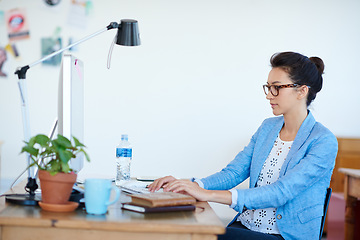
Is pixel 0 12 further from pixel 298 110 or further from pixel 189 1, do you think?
pixel 298 110

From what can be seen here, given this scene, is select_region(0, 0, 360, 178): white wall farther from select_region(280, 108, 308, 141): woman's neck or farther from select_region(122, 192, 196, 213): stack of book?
select_region(122, 192, 196, 213): stack of book

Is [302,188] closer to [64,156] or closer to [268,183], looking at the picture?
[268,183]

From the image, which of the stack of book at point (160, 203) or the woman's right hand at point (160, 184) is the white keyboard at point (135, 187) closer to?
the woman's right hand at point (160, 184)

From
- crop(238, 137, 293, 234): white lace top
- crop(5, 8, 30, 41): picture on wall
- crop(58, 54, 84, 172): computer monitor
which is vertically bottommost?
crop(238, 137, 293, 234): white lace top

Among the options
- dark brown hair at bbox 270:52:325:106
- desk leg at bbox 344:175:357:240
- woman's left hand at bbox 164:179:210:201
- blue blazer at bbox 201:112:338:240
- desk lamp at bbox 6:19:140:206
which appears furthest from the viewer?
desk leg at bbox 344:175:357:240

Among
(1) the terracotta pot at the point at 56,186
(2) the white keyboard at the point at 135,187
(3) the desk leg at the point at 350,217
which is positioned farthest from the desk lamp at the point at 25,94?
(3) the desk leg at the point at 350,217

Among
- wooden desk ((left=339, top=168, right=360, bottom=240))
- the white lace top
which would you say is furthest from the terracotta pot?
wooden desk ((left=339, top=168, right=360, bottom=240))

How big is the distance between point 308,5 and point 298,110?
3.32 m

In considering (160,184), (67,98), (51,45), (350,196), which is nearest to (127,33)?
(67,98)

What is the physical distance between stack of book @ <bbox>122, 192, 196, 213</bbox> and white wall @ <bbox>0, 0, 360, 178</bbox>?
3.52 meters

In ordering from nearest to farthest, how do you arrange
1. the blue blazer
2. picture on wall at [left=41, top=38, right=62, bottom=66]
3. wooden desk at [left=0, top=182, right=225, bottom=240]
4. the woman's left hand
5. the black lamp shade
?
wooden desk at [left=0, top=182, right=225, bottom=240]
the woman's left hand
the blue blazer
the black lamp shade
picture on wall at [left=41, top=38, right=62, bottom=66]

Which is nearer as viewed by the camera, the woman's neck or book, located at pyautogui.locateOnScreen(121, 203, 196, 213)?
book, located at pyautogui.locateOnScreen(121, 203, 196, 213)

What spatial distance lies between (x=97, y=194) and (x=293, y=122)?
1.00m

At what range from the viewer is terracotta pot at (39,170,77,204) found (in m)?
1.27
